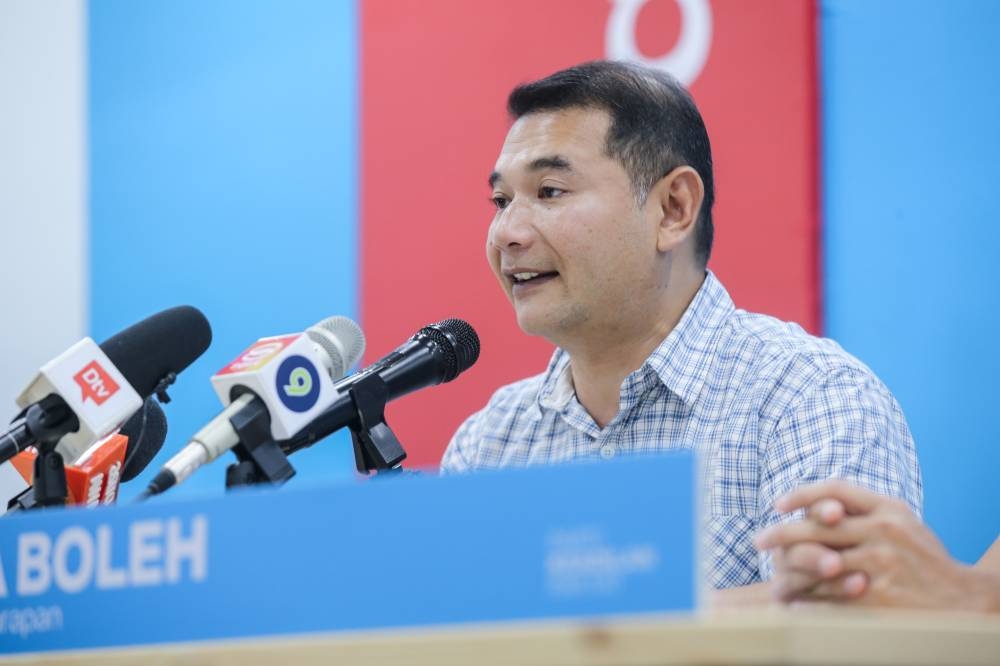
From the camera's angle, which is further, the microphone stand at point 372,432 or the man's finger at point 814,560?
the microphone stand at point 372,432

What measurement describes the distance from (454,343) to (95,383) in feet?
1.41

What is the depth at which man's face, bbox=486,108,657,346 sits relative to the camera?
183cm

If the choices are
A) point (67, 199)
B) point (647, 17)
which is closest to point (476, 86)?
point (647, 17)

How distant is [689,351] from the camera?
1814mm

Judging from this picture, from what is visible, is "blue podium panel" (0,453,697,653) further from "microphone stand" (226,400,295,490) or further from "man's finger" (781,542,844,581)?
"man's finger" (781,542,844,581)

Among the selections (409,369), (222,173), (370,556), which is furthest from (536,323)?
(222,173)

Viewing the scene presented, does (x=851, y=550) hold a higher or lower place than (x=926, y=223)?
lower

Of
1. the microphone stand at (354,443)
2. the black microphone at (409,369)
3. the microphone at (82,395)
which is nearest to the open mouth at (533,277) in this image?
the black microphone at (409,369)

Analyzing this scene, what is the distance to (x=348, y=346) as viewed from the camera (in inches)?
53.4

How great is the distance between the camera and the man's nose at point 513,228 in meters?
1.84

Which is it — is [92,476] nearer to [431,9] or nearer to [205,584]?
[205,584]

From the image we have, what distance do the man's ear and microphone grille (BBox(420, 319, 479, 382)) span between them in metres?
0.52

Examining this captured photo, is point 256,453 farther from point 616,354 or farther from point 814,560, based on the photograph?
point 616,354

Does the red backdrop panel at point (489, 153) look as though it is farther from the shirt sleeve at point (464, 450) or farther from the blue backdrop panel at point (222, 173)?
the shirt sleeve at point (464, 450)
